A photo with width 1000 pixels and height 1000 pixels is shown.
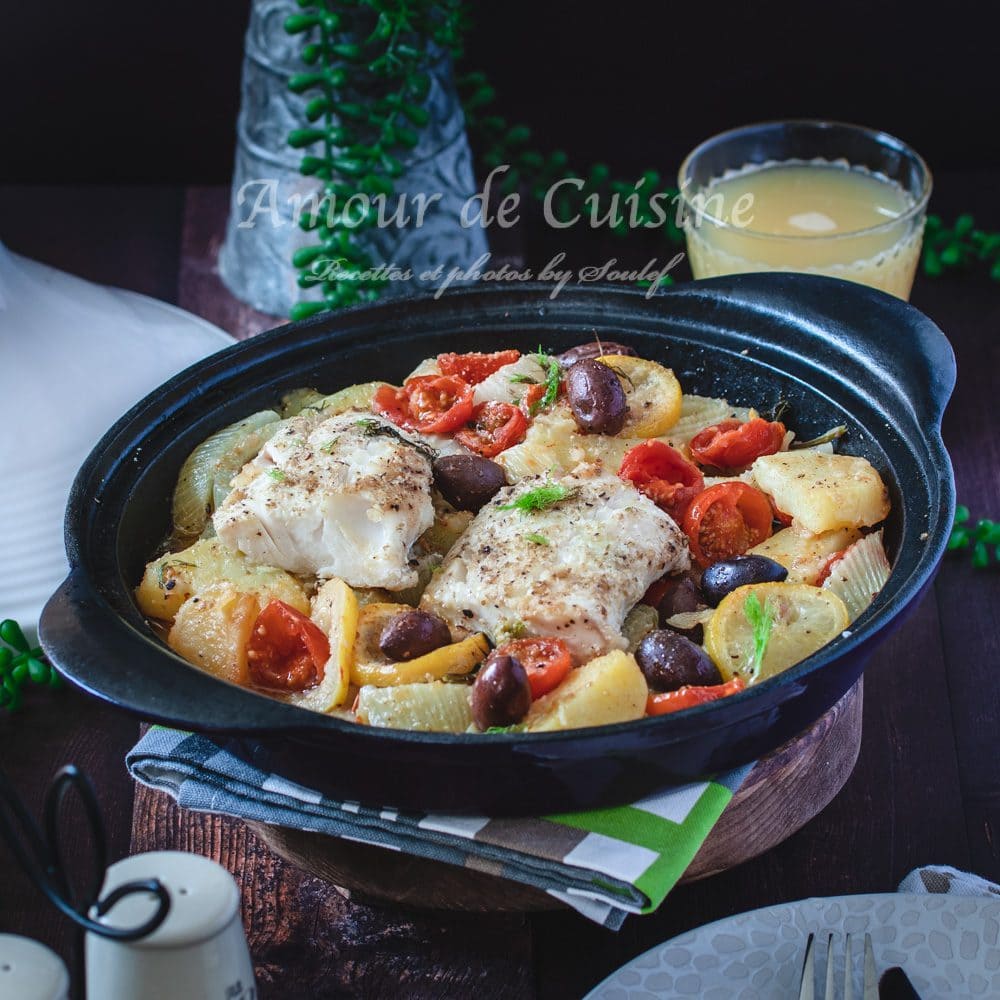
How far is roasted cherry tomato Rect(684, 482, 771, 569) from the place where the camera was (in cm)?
326

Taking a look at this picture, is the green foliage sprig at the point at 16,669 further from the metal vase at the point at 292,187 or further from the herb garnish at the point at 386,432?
the metal vase at the point at 292,187

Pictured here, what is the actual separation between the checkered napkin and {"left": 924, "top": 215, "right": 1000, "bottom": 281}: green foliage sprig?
10.4ft

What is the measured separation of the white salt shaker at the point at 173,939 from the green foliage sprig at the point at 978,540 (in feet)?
8.82

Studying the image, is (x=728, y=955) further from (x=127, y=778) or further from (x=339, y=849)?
(x=127, y=778)

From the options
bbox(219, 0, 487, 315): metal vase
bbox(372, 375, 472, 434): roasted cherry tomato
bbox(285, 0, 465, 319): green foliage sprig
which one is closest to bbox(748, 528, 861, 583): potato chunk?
bbox(372, 375, 472, 434): roasted cherry tomato

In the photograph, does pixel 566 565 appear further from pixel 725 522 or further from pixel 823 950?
pixel 823 950

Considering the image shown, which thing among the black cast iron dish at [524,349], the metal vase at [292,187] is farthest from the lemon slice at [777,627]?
the metal vase at [292,187]

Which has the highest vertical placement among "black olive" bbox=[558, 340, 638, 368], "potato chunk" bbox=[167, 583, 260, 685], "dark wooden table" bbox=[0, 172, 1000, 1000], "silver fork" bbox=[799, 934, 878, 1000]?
"black olive" bbox=[558, 340, 638, 368]

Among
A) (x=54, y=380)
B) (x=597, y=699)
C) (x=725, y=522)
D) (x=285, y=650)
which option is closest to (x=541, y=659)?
(x=597, y=699)

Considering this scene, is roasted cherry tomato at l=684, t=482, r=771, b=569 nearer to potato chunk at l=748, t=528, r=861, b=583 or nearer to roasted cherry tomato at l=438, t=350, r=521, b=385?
potato chunk at l=748, t=528, r=861, b=583

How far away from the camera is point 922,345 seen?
11.0 feet

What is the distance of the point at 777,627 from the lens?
2902mm

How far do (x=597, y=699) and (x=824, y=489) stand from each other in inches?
34.4

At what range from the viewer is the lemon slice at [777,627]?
9.40 feet
